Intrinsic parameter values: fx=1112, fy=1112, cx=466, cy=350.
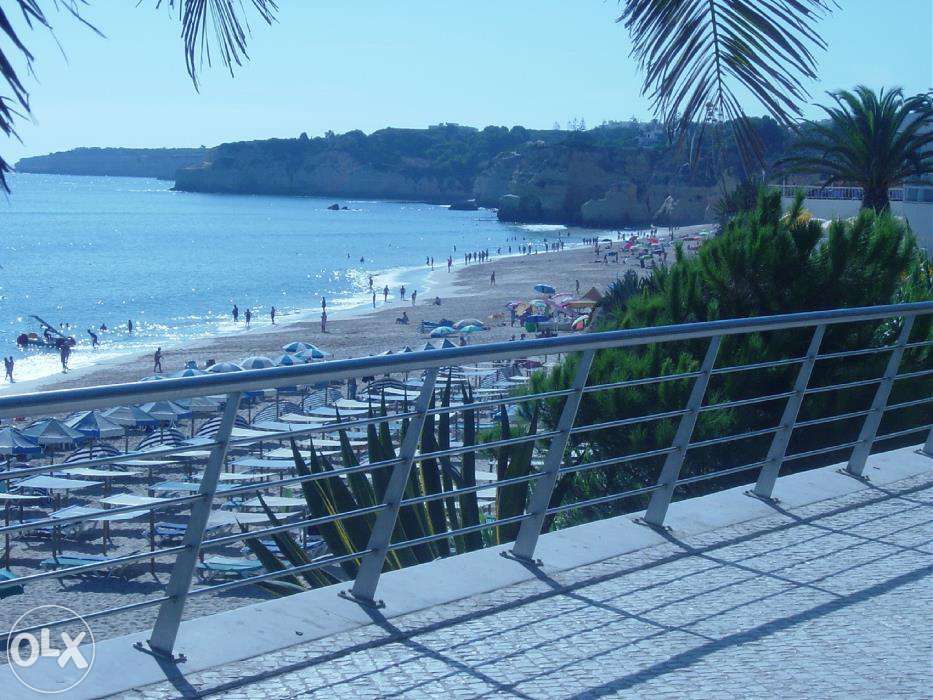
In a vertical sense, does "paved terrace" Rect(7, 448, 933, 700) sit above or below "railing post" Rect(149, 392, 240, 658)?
below

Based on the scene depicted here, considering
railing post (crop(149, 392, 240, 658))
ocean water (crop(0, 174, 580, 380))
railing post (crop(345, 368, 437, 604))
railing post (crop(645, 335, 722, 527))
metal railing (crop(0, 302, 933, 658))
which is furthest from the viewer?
ocean water (crop(0, 174, 580, 380))

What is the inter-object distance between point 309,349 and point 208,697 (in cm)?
3666

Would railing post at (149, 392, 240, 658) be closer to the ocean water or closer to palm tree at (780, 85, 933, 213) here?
the ocean water

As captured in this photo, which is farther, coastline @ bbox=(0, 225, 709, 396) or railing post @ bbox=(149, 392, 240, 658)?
coastline @ bbox=(0, 225, 709, 396)

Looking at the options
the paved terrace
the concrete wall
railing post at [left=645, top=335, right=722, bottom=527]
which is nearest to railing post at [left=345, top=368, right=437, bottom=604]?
the paved terrace

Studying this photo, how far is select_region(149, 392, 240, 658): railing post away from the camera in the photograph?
3.25 m

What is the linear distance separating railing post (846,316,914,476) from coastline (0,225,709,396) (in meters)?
Answer: 19.3

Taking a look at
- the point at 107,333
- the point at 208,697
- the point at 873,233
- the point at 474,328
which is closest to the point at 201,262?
the point at 107,333

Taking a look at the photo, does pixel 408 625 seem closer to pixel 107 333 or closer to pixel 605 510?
pixel 605 510

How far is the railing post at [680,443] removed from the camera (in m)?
4.83

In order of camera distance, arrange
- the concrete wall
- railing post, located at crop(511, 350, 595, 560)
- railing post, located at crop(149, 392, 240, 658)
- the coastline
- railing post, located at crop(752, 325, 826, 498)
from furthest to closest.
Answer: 1. the coastline
2. the concrete wall
3. railing post, located at crop(752, 325, 826, 498)
4. railing post, located at crop(511, 350, 595, 560)
5. railing post, located at crop(149, 392, 240, 658)

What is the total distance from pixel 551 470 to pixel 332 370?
129cm

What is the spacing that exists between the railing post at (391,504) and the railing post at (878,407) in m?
3.20

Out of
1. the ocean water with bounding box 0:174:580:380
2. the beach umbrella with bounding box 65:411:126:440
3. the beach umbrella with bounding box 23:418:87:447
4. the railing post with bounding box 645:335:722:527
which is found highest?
the railing post with bounding box 645:335:722:527
